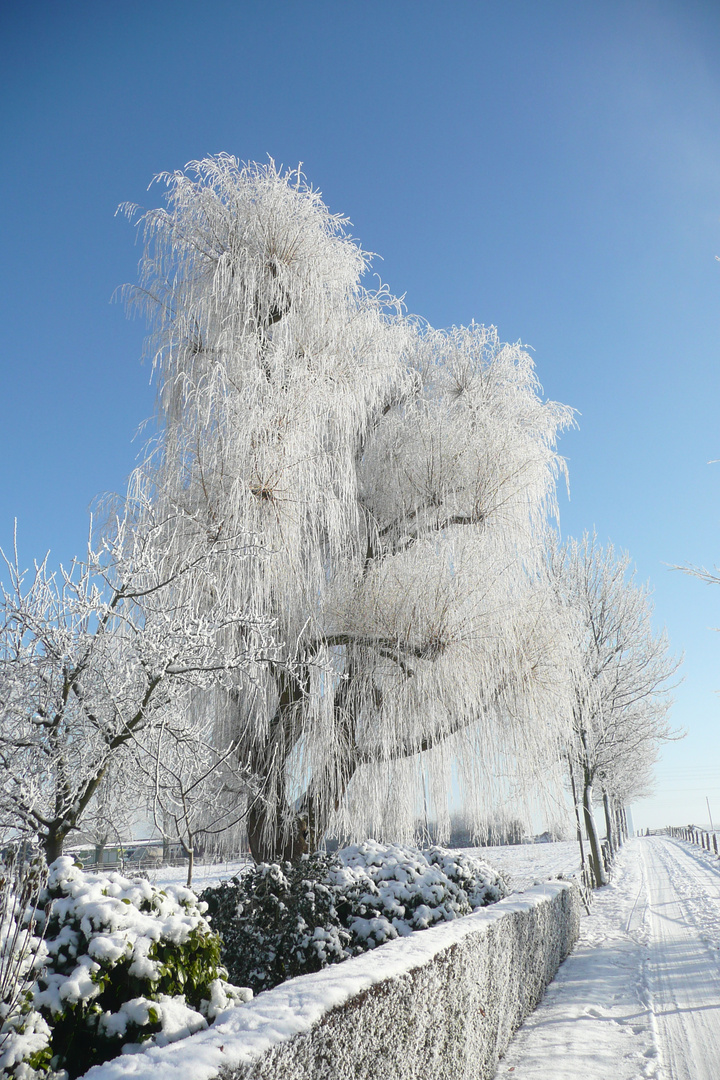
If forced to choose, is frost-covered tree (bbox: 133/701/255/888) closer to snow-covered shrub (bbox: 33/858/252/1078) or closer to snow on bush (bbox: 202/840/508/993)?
snow on bush (bbox: 202/840/508/993)

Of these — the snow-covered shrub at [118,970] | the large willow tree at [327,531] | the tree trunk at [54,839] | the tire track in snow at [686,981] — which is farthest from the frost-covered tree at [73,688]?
the tire track in snow at [686,981]

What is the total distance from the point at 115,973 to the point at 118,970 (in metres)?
0.01

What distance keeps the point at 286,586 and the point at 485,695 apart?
287 cm

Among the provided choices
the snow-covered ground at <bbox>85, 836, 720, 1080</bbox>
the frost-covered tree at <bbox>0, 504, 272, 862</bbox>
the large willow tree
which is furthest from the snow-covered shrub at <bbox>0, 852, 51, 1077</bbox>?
the large willow tree

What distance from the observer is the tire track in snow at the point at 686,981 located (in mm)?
4039

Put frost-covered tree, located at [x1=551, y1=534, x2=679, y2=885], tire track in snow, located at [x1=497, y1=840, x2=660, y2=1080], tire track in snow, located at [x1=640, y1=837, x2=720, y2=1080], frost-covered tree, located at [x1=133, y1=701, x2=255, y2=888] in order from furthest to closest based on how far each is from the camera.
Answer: frost-covered tree, located at [x1=551, y1=534, x2=679, y2=885], frost-covered tree, located at [x1=133, y1=701, x2=255, y2=888], tire track in snow, located at [x1=640, y1=837, x2=720, y2=1080], tire track in snow, located at [x1=497, y1=840, x2=660, y2=1080]

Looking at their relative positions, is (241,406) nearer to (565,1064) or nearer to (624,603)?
(565,1064)

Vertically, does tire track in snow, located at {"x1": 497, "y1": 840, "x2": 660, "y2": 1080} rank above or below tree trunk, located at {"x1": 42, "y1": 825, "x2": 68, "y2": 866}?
below

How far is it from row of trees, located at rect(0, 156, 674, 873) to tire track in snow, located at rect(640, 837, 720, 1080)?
89.3 inches

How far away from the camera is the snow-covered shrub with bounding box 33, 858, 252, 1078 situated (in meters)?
2.38

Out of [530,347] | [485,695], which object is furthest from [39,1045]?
[530,347]

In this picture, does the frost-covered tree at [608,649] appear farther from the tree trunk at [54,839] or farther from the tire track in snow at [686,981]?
the tree trunk at [54,839]

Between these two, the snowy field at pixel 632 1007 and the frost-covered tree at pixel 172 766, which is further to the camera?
the frost-covered tree at pixel 172 766

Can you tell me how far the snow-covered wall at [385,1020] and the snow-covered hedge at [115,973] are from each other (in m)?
0.26
